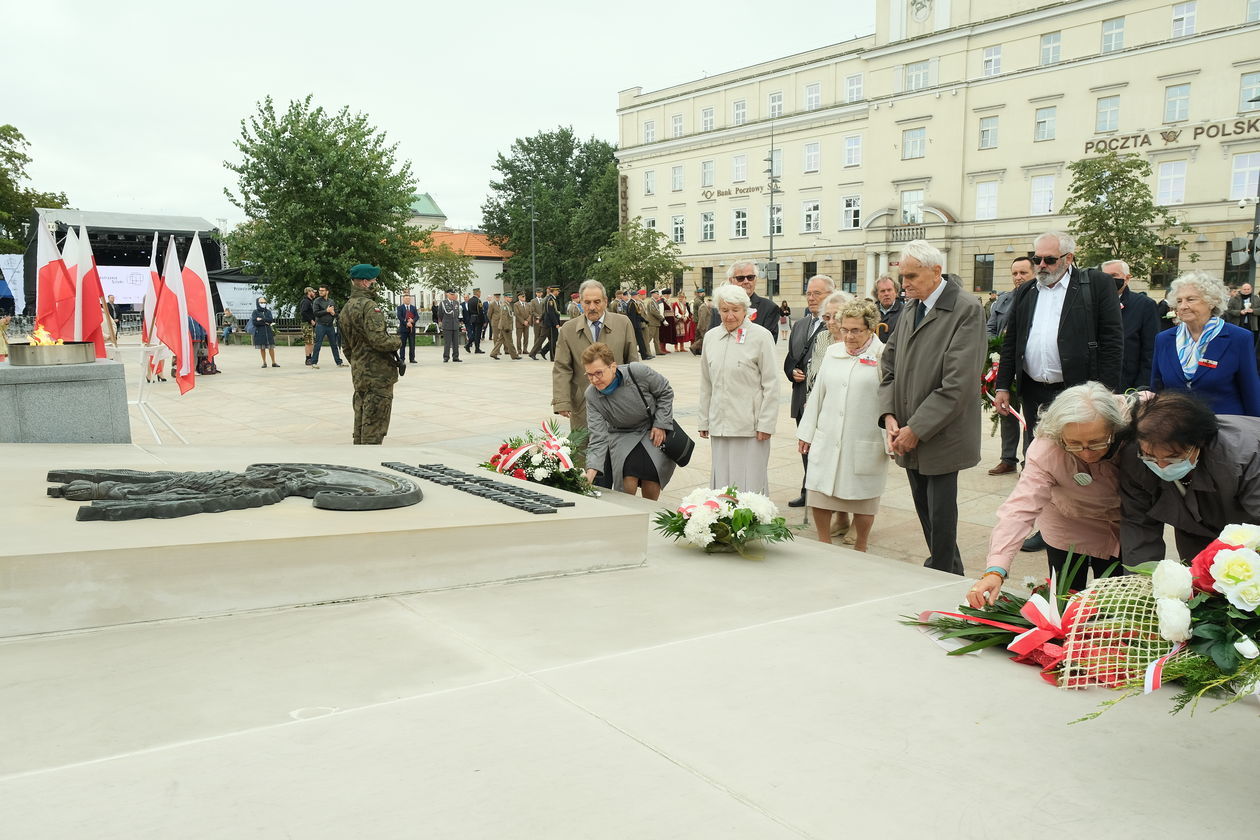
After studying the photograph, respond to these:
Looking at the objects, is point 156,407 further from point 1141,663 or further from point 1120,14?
point 1120,14

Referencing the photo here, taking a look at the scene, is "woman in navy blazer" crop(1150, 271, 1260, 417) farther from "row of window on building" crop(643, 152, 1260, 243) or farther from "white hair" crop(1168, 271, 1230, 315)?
"row of window on building" crop(643, 152, 1260, 243)

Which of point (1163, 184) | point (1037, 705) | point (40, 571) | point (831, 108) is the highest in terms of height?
point (831, 108)

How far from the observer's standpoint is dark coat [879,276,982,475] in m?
4.75

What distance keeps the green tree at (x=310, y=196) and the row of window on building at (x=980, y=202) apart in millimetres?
22956

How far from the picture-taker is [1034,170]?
4422cm

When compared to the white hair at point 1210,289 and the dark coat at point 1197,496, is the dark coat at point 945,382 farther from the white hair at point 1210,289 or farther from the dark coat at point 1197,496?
the white hair at point 1210,289

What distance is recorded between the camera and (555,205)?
253 feet

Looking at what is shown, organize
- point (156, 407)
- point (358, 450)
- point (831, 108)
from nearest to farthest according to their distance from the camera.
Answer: point (358, 450) → point (156, 407) → point (831, 108)

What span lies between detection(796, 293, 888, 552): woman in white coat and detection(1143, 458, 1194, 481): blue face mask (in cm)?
243

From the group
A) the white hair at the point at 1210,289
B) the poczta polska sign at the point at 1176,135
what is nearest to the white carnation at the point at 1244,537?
the white hair at the point at 1210,289

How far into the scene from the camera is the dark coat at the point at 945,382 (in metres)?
4.75

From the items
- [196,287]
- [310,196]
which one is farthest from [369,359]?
[310,196]

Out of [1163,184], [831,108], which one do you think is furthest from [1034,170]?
[831,108]

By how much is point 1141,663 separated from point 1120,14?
48069 mm
